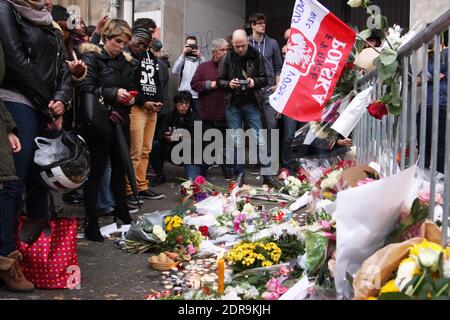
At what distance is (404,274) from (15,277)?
242 cm

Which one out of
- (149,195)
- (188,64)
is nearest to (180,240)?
(149,195)

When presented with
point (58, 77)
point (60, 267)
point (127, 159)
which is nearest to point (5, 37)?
point (58, 77)

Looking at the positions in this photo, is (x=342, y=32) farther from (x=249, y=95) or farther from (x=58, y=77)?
(x=249, y=95)

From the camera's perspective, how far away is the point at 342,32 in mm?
3809

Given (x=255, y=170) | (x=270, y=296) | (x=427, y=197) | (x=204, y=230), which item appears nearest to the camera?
(x=427, y=197)

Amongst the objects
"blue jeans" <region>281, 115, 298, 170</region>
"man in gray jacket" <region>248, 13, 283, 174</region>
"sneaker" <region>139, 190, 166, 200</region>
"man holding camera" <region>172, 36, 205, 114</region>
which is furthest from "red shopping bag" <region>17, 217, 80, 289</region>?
"man holding camera" <region>172, 36, 205, 114</region>

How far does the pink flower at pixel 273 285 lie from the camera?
127 inches

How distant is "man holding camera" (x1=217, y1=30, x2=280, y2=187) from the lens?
808 centimetres

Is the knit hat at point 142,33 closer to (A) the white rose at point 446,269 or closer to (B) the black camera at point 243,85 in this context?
(B) the black camera at point 243,85

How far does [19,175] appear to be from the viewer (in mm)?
3693

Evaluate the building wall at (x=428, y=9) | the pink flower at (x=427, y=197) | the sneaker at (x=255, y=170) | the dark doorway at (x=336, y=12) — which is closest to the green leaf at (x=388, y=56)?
the pink flower at (x=427, y=197)

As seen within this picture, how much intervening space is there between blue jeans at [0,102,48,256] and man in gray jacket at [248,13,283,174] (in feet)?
17.0

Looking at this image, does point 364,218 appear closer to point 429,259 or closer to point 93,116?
point 429,259

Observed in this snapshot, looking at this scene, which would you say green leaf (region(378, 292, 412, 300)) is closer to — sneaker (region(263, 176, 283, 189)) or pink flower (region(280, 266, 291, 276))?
pink flower (region(280, 266, 291, 276))
